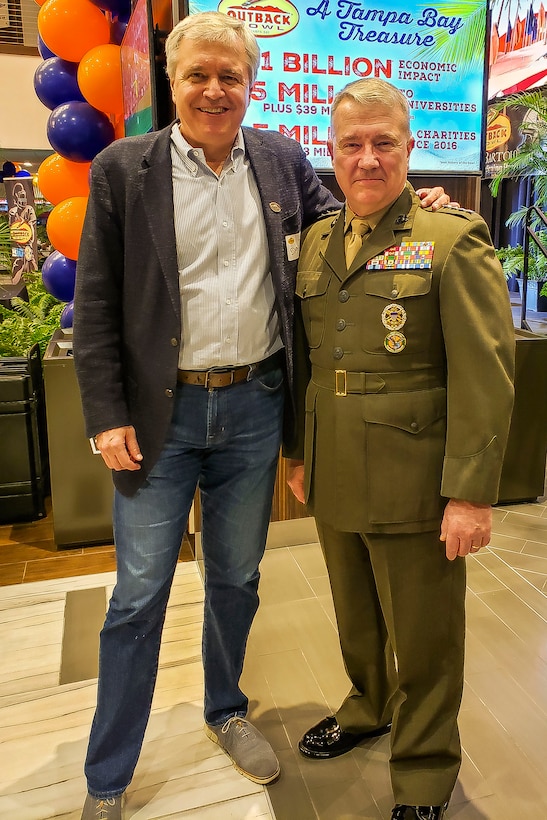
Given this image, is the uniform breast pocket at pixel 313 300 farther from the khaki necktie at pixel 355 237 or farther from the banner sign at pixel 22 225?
the banner sign at pixel 22 225

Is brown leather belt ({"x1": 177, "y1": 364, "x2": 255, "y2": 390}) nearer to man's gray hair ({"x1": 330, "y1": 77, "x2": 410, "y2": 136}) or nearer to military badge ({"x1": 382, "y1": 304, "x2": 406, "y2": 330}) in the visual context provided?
military badge ({"x1": 382, "y1": 304, "x2": 406, "y2": 330})

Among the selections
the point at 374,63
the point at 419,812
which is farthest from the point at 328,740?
the point at 374,63

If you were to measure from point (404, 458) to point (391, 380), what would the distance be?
174mm

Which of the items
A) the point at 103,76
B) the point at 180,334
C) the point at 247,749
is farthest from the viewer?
the point at 103,76

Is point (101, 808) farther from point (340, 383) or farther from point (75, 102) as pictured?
point (75, 102)

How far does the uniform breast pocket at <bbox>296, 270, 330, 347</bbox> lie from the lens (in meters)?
1.65

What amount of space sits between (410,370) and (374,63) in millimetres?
2072

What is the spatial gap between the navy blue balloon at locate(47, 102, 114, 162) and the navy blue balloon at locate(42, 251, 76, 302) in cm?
54

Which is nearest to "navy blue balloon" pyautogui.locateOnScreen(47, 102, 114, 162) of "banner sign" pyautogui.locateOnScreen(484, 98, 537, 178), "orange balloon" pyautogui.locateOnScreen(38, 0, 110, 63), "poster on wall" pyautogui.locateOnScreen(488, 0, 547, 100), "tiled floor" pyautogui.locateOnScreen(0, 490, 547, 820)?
"orange balloon" pyautogui.locateOnScreen(38, 0, 110, 63)

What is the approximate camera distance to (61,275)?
12.6ft

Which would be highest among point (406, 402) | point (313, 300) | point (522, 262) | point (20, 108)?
point (20, 108)

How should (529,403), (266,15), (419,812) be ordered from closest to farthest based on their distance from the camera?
1. (419,812)
2. (266,15)
3. (529,403)

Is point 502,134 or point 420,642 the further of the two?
point 502,134

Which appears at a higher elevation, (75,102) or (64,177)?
(75,102)
